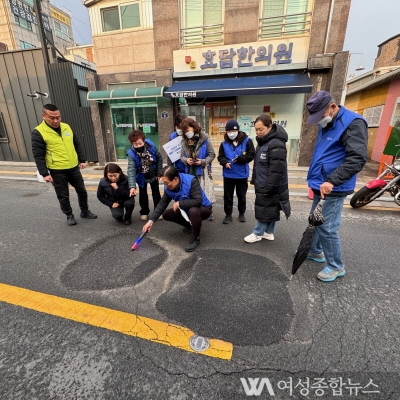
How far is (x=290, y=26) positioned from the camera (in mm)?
7438

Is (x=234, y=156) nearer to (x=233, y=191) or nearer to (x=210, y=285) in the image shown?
(x=233, y=191)

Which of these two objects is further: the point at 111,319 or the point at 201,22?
the point at 201,22

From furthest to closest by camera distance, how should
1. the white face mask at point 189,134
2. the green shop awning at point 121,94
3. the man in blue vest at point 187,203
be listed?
the green shop awning at point 121,94 < the white face mask at point 189,134 < the man in blue vest at point 187,203

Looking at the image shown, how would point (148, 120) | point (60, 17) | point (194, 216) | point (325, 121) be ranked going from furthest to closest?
1. point (60, 17)
2. point (148, 120)
3. point (194, 216)
4. point (325, 121)

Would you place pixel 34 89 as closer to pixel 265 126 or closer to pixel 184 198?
pixel 184 198

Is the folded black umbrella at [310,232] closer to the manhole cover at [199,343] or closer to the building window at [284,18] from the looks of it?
the manhole cover at [199,343]

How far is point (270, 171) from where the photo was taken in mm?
2715

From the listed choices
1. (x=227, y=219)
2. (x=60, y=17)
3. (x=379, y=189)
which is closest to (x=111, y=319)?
(x=227, y=219)

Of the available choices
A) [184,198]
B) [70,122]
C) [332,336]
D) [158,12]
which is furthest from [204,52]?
[332,336]

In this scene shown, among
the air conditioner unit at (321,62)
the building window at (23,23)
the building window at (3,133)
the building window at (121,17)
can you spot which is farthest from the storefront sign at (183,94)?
the building window at (23,23)

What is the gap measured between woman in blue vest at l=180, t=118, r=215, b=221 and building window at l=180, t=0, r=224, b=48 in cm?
645

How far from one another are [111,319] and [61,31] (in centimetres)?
3949

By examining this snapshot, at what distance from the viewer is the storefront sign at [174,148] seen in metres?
3.61

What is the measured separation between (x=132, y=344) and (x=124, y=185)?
257 cm
